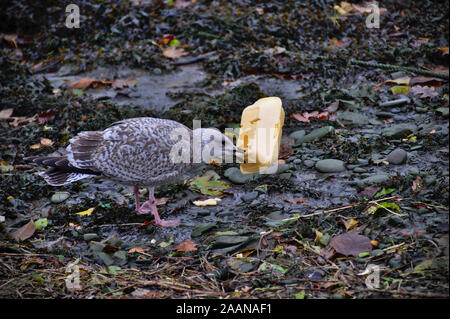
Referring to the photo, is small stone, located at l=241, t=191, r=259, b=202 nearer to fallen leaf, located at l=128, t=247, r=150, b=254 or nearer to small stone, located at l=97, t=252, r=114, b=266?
fallen leaf, located at l=128, t=247, r=150, b=254

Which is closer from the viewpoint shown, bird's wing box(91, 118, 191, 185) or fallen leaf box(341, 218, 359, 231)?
fallen leaf box(341, 218, 359, 231)

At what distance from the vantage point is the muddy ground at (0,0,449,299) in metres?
3.78

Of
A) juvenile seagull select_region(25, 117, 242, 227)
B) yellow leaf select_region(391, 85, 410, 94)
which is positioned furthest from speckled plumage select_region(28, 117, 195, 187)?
yellow leaf select_region(391, 85, 410, 94)

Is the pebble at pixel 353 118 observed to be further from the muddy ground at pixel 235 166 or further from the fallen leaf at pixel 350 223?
the fallen leaf at pixel 350 223

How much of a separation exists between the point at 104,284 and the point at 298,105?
3.89 metres

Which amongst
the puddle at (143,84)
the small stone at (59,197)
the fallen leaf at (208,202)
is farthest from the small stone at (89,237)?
the puddle at (143,84)

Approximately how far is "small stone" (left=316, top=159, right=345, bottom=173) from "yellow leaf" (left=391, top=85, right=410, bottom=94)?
1.99m

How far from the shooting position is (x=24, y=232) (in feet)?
15.7

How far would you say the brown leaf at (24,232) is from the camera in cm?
474

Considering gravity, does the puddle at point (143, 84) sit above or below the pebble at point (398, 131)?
below

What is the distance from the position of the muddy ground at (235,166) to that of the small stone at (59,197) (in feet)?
0.06

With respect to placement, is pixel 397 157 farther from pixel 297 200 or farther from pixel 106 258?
pixel 106 258

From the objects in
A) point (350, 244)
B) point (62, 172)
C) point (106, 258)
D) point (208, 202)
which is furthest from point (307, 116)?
point (106, 258)

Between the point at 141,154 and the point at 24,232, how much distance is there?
1.38 m
